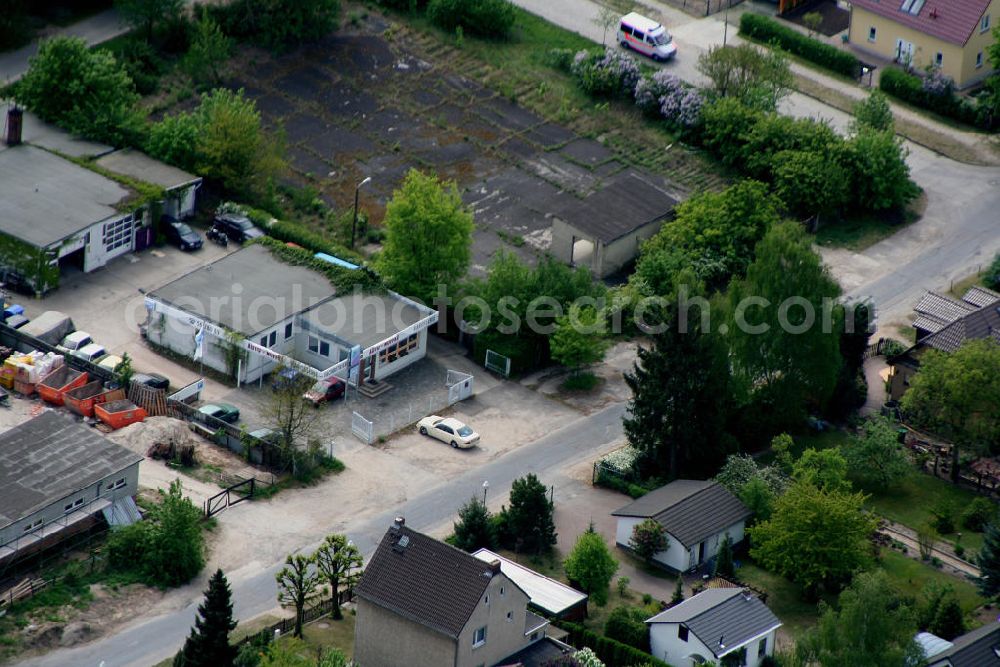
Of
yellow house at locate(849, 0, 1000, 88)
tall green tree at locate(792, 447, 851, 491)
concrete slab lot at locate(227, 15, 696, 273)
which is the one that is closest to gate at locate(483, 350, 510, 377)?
concrete slab lot at locate(227, 15, 696, 273)

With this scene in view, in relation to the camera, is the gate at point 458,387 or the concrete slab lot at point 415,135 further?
the concrete slab lot at point 415,135

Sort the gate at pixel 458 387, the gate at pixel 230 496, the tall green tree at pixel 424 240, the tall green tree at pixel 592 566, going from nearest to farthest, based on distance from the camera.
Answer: the tall green tree at pixel 592 566
the gate at pixel 230 496
the gate at pixel 458 387
the tall green tree at pixel 424 240

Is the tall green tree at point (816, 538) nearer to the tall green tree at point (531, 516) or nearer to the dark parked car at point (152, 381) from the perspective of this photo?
the tall green tree at point (531, 516)

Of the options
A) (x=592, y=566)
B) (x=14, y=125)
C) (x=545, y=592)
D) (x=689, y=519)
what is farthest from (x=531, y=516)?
(x=14, y=125)

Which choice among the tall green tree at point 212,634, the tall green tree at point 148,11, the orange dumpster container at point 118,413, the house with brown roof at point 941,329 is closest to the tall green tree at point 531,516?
the tall green tree at point 212,634

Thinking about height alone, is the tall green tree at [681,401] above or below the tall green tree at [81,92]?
below

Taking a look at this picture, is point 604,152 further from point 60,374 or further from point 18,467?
point 18,467

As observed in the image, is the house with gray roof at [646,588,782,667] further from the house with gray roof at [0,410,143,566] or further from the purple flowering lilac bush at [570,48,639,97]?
the purple flowering lilac bush at [570,48,639,97]
